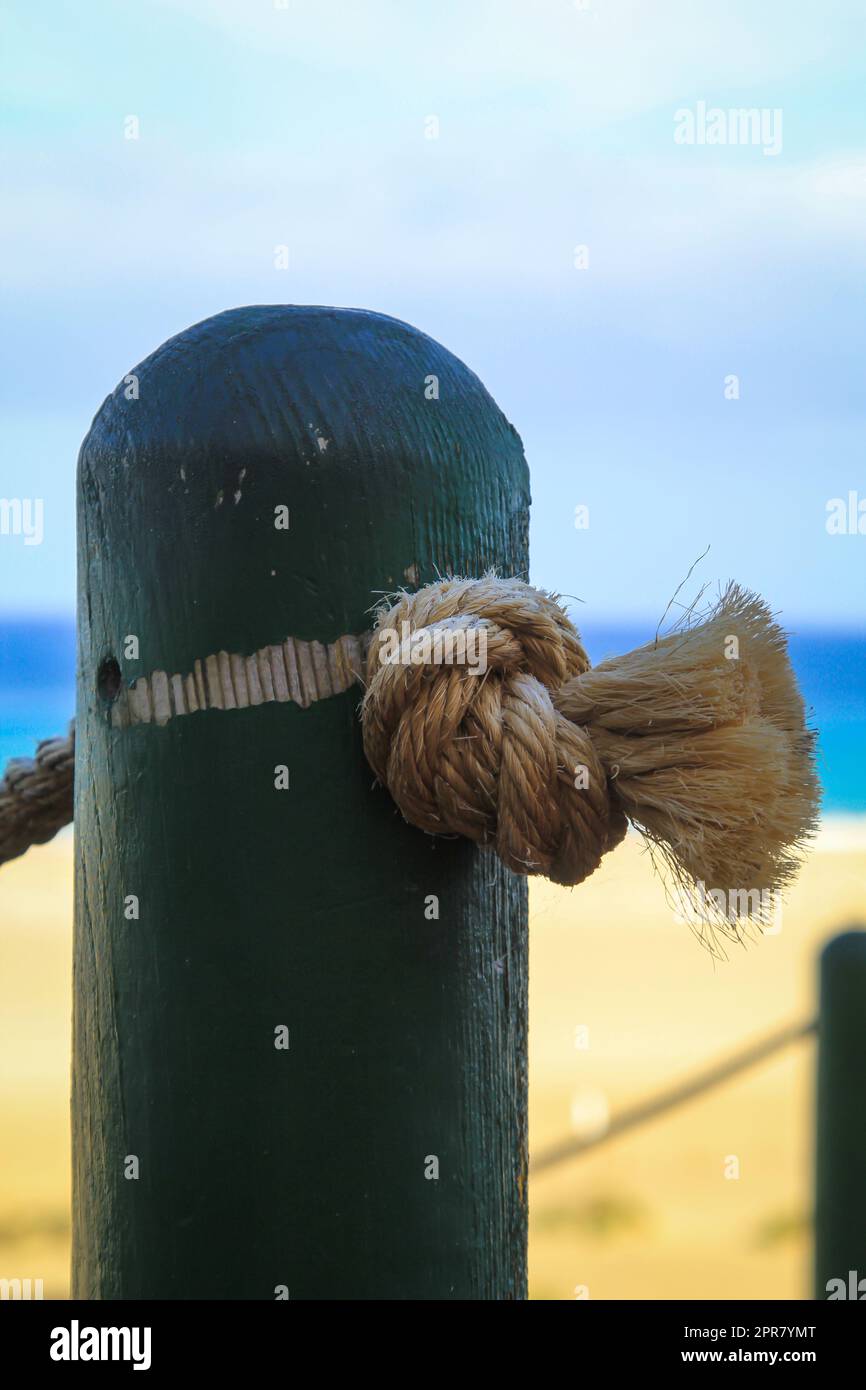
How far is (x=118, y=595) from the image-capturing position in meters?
1.03

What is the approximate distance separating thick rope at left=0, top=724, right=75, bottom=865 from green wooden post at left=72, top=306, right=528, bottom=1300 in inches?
18.4

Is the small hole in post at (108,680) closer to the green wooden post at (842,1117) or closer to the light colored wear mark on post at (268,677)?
the light colored wear mark on post at (268,677)

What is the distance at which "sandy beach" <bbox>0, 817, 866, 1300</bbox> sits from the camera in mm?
6590

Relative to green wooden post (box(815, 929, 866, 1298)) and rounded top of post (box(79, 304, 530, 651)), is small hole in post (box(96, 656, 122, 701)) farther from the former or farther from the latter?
green wooden post (box(815, 929, 866, 1298))

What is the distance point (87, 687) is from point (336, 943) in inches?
10.8

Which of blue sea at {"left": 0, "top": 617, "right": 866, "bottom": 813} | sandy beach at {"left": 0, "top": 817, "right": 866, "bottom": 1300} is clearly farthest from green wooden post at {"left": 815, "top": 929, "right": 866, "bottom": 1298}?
blue sea at {"left": 0, "top": 617, "right": 866, "bottom": 813}

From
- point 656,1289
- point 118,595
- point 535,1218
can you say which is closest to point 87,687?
point 118,595

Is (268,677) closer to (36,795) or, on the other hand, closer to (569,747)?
(569,747)

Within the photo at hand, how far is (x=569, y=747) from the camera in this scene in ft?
3.11

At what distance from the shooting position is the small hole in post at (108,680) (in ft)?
3.41

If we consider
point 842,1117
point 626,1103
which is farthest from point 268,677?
point 626,1103

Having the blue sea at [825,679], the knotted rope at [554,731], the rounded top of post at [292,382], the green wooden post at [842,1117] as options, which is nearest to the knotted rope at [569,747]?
the knotted rope at [554,731]
